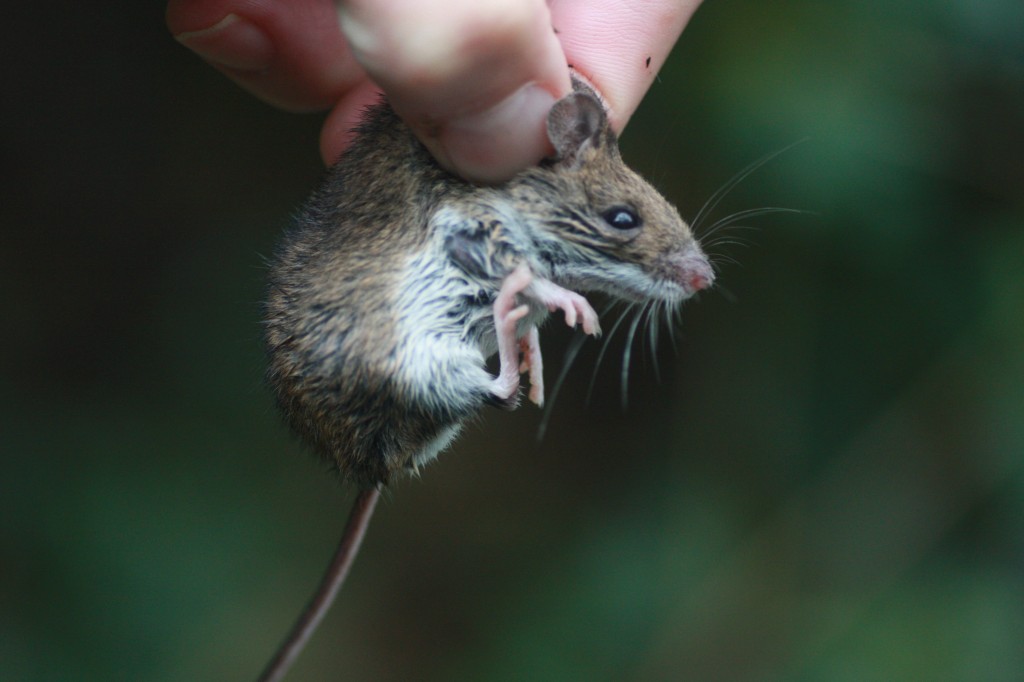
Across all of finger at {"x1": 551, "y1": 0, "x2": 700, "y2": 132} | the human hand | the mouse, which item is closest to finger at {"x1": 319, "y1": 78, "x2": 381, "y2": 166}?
the human hand

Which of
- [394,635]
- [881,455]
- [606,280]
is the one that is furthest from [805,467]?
[606,280]

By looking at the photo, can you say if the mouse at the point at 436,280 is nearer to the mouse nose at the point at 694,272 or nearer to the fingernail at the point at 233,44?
the mouse nose at the point at 694,272

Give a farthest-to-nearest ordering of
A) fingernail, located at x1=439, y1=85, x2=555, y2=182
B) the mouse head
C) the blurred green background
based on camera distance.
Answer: the blurred green background
the mouse head
fingernail, located at x1=439, y1=85, x2=555, y2=182

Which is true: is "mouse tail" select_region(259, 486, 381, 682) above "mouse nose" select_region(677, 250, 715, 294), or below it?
below

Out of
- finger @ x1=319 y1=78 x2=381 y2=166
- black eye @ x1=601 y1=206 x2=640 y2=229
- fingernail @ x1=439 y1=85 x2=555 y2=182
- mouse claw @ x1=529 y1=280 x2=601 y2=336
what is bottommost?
finger @ x1=319 y1=78 x2=381 y2=166

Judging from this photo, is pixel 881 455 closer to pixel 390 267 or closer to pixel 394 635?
pixel 394 635

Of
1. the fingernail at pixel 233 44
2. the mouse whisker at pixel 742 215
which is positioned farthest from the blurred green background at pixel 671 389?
the fingernail at pixel 233 44

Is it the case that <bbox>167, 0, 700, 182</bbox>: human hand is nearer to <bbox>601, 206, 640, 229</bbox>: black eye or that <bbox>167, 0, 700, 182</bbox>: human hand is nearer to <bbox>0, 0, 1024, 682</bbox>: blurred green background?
<bbox>601, 206, 640, 229</bbox>: black eye
